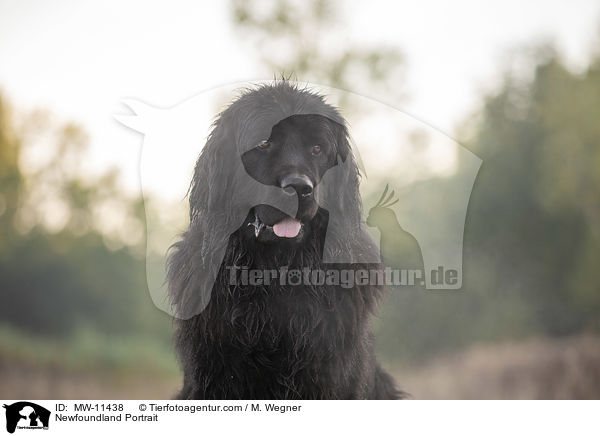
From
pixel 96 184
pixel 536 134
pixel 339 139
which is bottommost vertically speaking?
pixel 339 139

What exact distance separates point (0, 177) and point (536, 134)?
16.2 metres

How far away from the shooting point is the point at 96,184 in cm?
1556

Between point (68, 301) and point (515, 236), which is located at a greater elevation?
point (515, 236)

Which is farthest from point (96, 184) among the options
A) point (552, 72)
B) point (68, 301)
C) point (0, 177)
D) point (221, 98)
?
point (552, 72)

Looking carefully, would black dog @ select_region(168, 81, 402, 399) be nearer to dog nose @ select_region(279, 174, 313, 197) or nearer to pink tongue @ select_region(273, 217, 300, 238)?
pink tongue @ select_region(273, 217, 300, 238)

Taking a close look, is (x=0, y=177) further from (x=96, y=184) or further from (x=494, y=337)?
(x=494, y=337)

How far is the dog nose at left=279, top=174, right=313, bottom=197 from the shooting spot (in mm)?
3646
